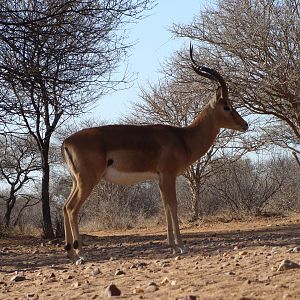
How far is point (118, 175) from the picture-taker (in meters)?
10.5

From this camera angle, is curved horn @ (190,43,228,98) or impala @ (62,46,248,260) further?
curved horn @ (190,43,228,98)

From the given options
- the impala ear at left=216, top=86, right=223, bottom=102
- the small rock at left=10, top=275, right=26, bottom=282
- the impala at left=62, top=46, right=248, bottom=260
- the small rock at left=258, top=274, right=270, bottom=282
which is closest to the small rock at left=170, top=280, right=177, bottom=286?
the small rock at left=258, top=274, right=270, bottom=282

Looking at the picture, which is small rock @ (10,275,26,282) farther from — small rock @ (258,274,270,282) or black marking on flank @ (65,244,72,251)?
small rock @ (258,274,270,282)

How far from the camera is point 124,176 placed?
10516 millimetres

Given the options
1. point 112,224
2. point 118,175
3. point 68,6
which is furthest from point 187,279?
point 112,224

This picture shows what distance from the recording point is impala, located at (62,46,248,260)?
10.1 m

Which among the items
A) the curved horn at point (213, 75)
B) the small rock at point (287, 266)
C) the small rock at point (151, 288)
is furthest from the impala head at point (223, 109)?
the small rock at point (151, 288)

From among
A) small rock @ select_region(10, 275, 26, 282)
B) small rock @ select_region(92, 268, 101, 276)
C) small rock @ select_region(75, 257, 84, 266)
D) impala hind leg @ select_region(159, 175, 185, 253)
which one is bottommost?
small rock @ select_region(92, 268, 101, 276)

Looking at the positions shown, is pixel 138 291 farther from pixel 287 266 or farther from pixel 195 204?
pixel 195 204

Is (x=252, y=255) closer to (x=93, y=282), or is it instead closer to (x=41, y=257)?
(x=93, y=282)

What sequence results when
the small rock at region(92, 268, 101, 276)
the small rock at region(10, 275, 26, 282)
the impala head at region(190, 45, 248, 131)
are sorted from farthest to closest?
the impala head at region(190, 45, 248, 131) < the small rock at region(10, 275, 26, 282) < the small rock at region(92, 268, 101, 276)

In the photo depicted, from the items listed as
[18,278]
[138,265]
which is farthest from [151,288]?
[18,278]

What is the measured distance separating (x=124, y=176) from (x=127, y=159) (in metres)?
0.27

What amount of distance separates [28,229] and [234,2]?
10.3 metres
